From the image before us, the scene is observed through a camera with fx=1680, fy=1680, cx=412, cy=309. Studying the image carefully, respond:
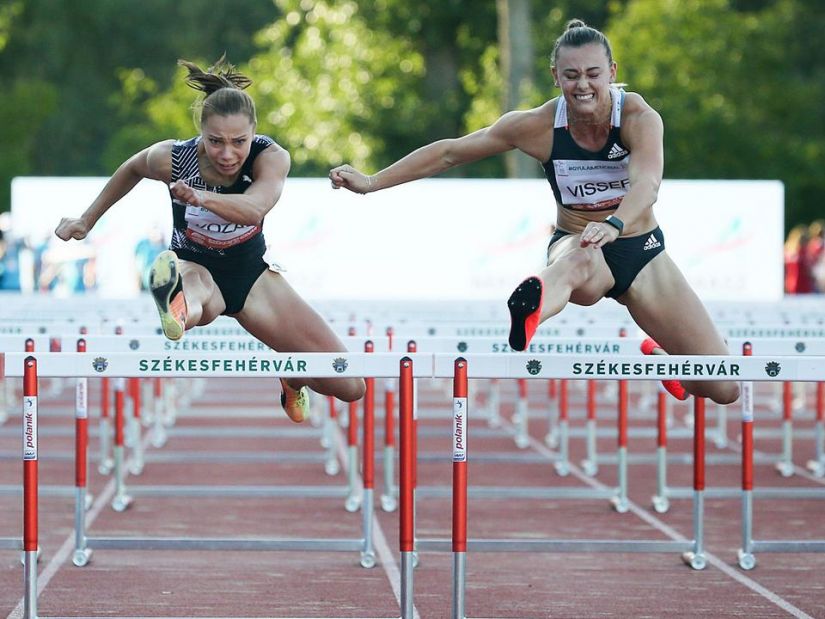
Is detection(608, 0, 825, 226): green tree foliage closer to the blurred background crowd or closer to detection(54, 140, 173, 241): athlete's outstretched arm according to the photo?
the blurred background crowd

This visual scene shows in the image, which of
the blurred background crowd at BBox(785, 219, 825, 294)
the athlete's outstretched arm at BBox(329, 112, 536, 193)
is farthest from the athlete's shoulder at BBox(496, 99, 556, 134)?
the blurred background crowd at BBox(785, 219, 825, 294)

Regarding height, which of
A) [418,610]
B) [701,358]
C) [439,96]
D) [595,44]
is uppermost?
[439,96]

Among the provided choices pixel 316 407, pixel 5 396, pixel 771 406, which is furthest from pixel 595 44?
pixel 771 406

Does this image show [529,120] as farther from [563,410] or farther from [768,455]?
[768,455]

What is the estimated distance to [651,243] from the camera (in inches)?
279

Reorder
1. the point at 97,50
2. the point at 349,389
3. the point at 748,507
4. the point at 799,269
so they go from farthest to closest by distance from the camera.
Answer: the point at 97,50
the point at 799,269
the point at 748,507
the point at 349,389

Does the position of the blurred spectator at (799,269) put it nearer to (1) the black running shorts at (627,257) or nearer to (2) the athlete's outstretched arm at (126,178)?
(1) the black running shorts at (627,257)

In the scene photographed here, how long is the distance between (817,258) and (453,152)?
18.4 metres

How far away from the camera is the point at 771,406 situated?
19.2 m

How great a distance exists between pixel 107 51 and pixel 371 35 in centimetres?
2222

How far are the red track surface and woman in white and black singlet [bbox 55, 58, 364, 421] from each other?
3.98 ft

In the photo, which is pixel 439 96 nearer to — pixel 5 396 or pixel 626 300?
pixel 5 396

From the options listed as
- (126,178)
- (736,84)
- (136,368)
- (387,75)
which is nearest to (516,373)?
(136,368)

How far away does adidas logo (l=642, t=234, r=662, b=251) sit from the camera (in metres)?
7.06
